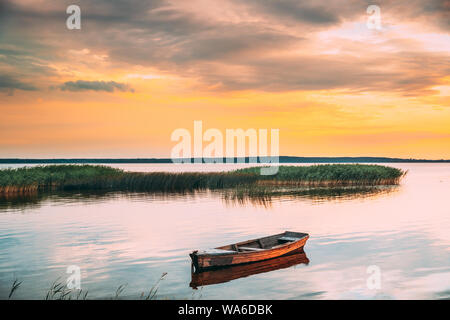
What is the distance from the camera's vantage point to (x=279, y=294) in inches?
476

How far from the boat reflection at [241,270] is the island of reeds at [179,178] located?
101ft

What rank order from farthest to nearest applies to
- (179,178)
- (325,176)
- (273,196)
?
(325,176) < (179,178) < (273,196)

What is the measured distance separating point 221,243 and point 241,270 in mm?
4974

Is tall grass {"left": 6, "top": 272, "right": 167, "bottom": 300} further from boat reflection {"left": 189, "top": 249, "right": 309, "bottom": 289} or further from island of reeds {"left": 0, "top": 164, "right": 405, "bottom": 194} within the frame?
island of reeds {"left": 0, "top": 164, "right": 405, "bottom": 194}

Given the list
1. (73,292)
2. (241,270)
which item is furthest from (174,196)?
(73,292)

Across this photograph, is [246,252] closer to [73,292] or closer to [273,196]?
[73,292]

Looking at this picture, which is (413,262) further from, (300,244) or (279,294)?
(279,294)

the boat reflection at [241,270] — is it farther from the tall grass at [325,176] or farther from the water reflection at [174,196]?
Result: the tall grass at [325,176]

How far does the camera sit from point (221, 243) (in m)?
19.1

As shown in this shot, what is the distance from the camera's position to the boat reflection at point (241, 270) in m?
13.2

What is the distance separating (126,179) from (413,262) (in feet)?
120

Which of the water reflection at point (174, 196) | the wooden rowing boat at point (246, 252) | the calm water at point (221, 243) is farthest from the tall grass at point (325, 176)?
the wooden rowing boat at point (246, 252)

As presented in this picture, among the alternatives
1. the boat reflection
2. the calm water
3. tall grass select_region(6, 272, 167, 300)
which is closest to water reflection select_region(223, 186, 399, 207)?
the calm water
